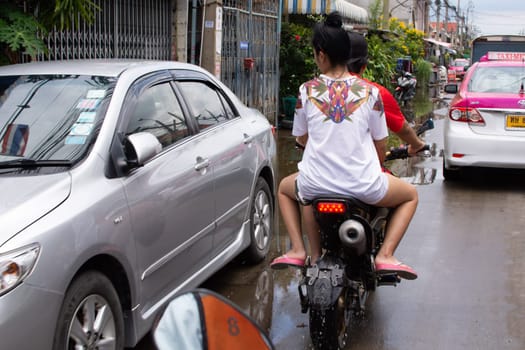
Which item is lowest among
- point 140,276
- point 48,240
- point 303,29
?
point 140,276

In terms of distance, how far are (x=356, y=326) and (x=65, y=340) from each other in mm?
2144

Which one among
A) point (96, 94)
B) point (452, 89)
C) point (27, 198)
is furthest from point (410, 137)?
point (452, 89)

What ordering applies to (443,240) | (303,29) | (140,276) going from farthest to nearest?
(303,29) → (443,240) → (140,276)

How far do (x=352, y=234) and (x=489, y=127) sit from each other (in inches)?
216

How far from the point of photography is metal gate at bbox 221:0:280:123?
11883 millimetres

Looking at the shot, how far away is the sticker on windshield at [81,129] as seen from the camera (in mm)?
3756

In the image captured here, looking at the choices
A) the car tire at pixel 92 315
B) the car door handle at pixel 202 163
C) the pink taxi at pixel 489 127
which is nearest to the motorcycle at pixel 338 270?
the car door handle at pixel 202 163

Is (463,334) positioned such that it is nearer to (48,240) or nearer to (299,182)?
(299,182)

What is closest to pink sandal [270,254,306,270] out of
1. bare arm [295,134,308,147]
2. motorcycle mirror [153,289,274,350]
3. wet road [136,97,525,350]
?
wet road [136,97,525,350]

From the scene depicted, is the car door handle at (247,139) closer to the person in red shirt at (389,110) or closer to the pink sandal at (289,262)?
the person in red shirt at (389,110)

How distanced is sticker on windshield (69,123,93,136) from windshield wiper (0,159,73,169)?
239mm

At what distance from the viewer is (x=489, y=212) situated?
303 inches

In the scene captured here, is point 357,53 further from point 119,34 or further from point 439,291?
point 119,34

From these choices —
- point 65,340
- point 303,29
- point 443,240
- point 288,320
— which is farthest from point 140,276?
point 303,29
